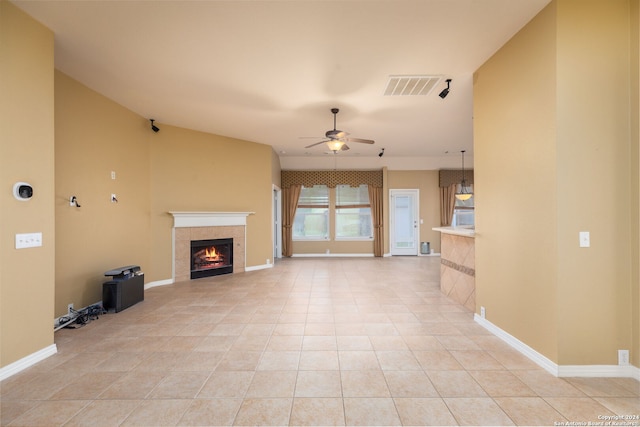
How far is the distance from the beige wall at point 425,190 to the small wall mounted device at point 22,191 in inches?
313

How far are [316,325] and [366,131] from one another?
13.6ft

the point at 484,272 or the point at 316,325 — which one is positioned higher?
the point at 484,272

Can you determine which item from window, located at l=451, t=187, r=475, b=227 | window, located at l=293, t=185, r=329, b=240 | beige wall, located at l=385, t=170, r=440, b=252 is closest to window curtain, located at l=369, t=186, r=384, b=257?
beige wall, located at l=385, t=170, r=440, b=252

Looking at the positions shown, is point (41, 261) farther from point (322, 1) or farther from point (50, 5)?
point (322, 1)

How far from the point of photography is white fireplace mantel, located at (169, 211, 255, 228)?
17.9 ft

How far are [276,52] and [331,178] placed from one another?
571cm

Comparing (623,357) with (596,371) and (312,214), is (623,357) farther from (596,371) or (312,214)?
(312,214)

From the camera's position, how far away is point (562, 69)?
2193mm

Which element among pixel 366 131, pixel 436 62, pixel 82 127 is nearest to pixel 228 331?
pixel 82 127

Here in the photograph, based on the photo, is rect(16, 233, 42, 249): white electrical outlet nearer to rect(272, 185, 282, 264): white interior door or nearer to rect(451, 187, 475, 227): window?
rect(272, 185, 282, 264): white interior door

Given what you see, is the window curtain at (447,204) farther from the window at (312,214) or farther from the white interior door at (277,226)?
the white interior door at (277,226)

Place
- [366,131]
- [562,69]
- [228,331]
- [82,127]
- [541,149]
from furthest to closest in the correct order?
[366,131] → [82,127] → [228,331] → [541,149] → [562,69]

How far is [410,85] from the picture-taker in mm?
3709

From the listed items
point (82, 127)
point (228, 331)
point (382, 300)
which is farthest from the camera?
point (382, 300)
